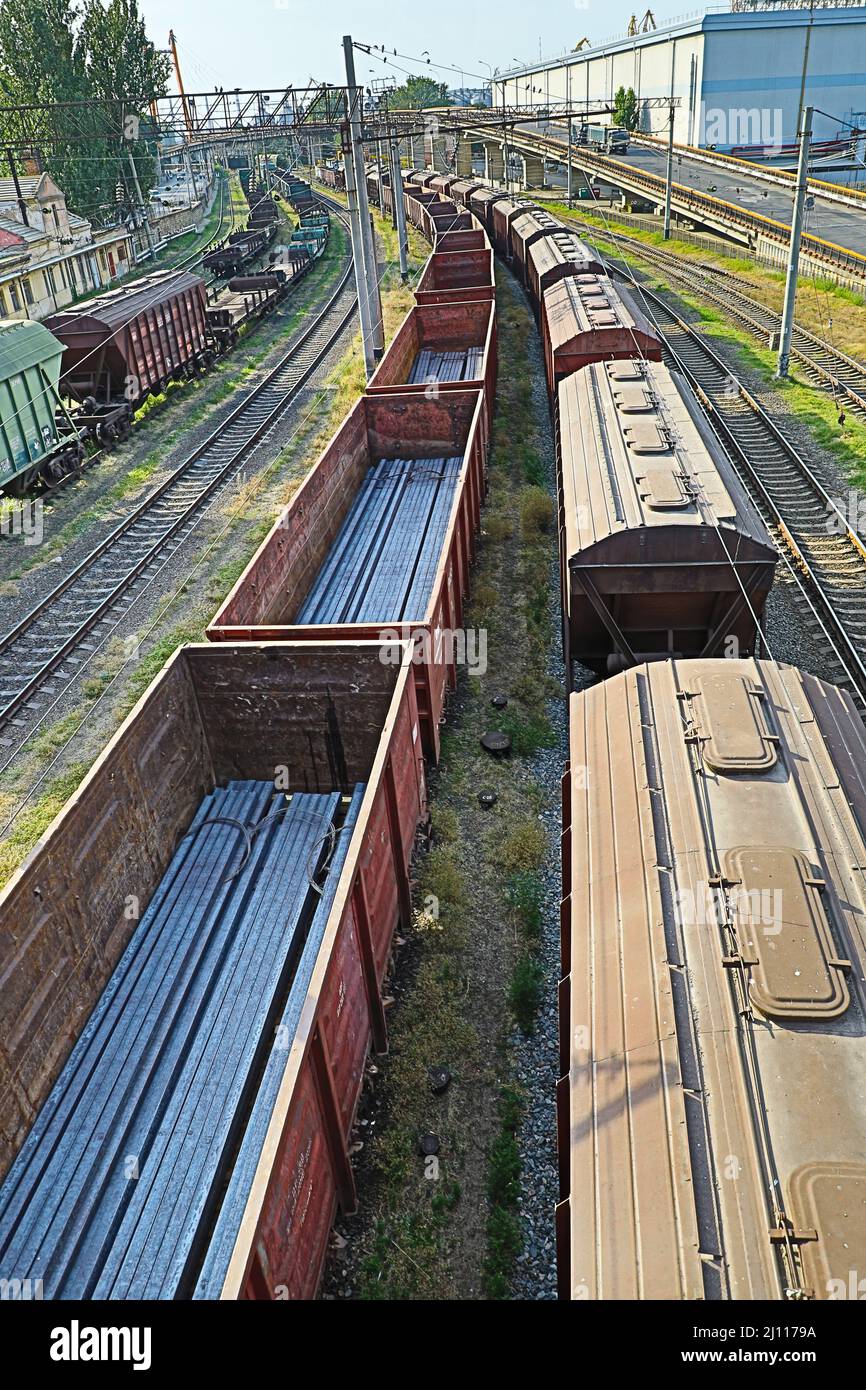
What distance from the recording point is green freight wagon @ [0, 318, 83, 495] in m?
19.1

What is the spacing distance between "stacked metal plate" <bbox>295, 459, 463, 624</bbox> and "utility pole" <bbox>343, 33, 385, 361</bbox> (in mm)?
7412

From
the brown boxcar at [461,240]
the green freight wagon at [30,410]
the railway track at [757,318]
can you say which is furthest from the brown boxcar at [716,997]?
the brown boxcar at [461,240]

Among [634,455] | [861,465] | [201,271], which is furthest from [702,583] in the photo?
[201,271]

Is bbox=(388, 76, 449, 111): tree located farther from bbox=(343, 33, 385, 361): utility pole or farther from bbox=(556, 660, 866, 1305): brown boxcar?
bbox=(556, 660, 866, 1305): brown boxcar

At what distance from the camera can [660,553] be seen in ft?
33.7

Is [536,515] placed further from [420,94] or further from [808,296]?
[420,94]

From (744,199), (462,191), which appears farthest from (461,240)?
(744,199)

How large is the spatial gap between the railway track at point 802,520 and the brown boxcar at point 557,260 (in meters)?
4.09

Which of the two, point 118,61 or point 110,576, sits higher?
point 118,61

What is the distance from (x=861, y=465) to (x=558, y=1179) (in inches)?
654

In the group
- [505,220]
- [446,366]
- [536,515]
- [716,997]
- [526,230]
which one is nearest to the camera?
[716,997]

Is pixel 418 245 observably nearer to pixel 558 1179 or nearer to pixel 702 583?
pixel 702 583

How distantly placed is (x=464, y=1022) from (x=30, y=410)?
17.7 metres

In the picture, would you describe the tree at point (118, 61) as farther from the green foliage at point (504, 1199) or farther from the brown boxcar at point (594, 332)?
the green foliage at point (504, 1199)
